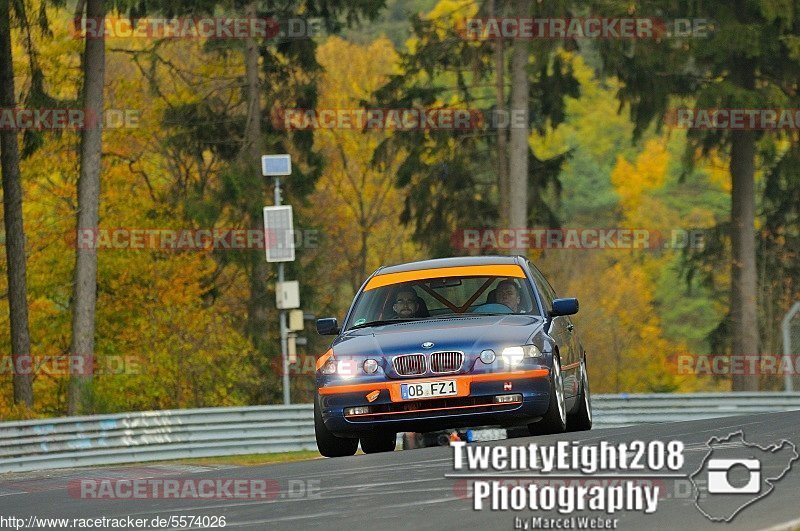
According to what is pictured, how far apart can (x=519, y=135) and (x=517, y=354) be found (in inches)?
917

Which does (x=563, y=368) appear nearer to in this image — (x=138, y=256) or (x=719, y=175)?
(x=138, y=256)

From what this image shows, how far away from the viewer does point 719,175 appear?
292ft

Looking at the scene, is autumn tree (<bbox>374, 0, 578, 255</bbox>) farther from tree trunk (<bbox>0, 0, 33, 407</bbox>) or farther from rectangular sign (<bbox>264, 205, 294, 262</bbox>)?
tree trunk (<bbox>0, 0, 33, 407</bbox>)

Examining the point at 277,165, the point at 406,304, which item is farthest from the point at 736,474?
the point at 277,165

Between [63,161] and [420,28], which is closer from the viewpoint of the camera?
[420,28]

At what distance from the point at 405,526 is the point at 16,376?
28467mm

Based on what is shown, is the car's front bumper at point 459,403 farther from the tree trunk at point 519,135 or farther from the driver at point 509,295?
the tree trunk at point 519,135

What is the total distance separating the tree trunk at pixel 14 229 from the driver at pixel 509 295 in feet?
59.6

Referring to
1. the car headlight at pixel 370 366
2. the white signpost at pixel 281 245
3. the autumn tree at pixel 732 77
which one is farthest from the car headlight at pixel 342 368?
the autumn tree at pixel 732 77

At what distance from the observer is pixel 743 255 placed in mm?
39281

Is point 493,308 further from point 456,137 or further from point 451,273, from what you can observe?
point 456,137

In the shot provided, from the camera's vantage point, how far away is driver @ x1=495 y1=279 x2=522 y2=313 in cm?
1485

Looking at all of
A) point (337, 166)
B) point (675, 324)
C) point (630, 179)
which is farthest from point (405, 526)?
point (630, 179)

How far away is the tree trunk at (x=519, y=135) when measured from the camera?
36062 millimetres
